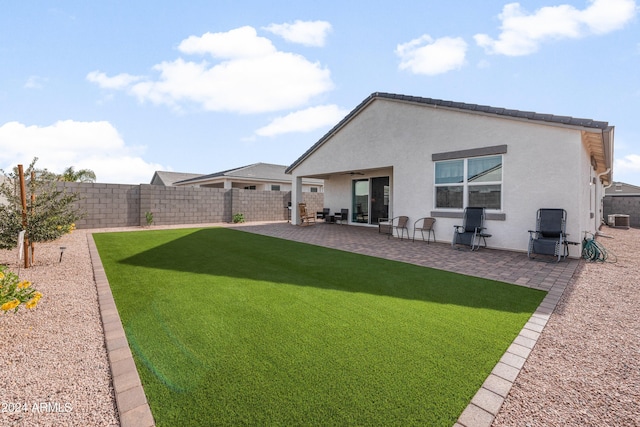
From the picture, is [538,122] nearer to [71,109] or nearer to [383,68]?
[383,68]

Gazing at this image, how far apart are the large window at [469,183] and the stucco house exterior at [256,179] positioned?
15406 millimetres

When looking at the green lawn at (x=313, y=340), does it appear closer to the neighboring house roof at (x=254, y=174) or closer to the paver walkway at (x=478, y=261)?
the paver walkway at (x=478, y=261)

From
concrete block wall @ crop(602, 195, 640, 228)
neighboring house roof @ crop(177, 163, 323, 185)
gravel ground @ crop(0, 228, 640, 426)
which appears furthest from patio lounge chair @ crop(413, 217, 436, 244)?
concrete block wall @ crop(602, 195, 640, 228)

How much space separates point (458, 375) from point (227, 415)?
1.79m

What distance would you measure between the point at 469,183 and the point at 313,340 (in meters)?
7.86

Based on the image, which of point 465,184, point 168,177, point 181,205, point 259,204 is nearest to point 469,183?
point 465,184

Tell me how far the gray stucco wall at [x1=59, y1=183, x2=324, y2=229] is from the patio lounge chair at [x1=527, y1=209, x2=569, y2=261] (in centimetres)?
1481

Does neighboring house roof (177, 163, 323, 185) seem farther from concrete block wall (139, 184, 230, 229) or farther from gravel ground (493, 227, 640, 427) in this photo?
gravel ground (493, 227, 640, 427)

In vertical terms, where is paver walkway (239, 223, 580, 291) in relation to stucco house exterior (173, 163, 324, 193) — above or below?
Result: below

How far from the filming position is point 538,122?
730 centimetres

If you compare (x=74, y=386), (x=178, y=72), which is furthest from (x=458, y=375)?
(x=178, y=72)

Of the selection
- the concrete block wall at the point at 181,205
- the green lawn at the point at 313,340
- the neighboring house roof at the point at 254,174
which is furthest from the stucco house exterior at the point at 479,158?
the neighboring house roof at the point at 254,174

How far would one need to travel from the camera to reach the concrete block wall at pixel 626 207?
18219 millimetres

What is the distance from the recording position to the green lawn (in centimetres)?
193
